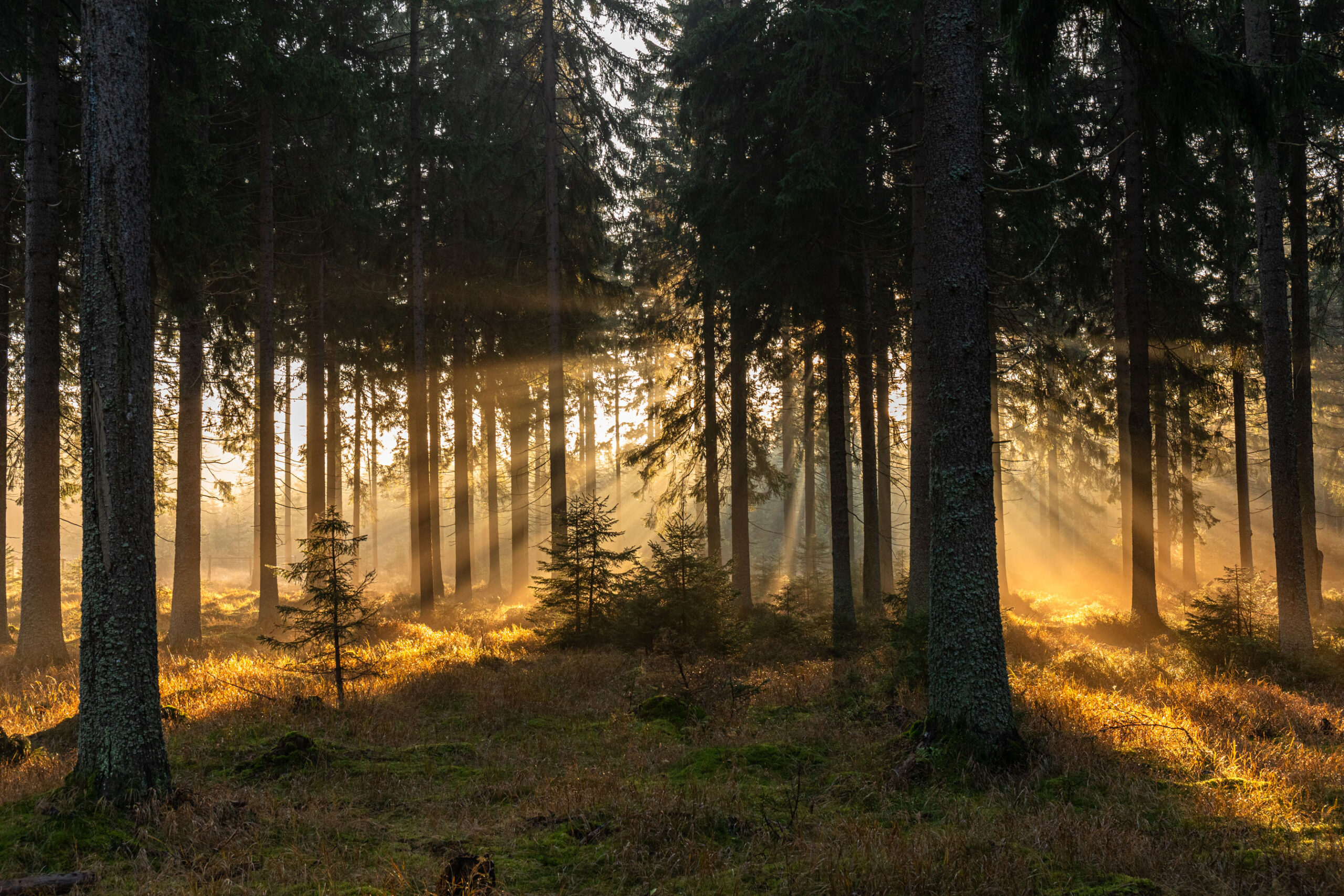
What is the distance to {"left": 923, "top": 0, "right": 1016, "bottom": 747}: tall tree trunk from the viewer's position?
21.7ft

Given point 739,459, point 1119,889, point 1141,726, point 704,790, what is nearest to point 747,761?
point 704,790

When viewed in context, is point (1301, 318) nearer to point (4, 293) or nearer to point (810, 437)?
point (810, 437)

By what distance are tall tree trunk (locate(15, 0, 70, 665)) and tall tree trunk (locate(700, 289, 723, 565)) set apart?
12.9m

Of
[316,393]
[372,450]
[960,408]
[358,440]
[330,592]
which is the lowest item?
[330,592]

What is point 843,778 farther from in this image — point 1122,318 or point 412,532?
point 412,532

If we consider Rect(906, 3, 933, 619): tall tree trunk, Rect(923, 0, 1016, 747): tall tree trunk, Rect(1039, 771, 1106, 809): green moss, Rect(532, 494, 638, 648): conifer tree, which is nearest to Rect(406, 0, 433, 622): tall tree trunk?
Rect(532, 494, 638, 648): conifer tree

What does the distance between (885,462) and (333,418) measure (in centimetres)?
1758

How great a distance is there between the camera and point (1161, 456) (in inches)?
804

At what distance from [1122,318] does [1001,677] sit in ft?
41.7

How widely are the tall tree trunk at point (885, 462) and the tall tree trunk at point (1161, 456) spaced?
6.28m

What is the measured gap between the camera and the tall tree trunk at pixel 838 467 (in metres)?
15.1

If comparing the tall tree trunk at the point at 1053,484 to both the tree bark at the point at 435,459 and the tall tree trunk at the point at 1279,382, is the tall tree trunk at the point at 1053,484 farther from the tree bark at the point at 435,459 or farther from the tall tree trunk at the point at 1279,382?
the tree bark at the point at 435,459

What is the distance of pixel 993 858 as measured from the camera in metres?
4.42

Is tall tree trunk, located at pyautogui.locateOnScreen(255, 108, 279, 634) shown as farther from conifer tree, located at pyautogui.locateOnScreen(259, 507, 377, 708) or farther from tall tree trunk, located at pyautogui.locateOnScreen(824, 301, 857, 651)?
tall tree trunk, located at pyautogui.locateOnScreen(824, 301, 857, 651)
